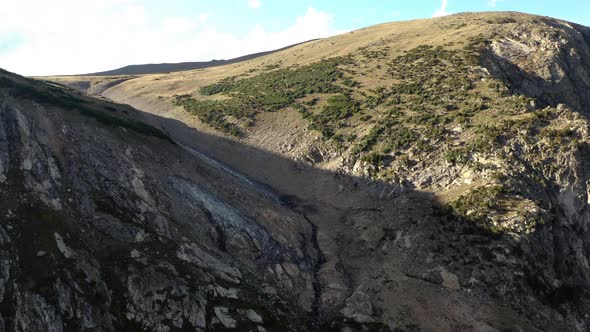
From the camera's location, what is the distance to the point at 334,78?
7050cm

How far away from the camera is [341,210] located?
3931 centimetres

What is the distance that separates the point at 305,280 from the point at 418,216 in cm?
1293

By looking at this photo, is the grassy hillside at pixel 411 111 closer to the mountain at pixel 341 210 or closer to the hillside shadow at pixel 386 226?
the mountain at pixel 341 210

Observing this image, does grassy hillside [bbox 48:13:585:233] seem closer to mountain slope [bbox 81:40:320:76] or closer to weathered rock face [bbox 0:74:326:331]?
weathered rock face [bbox 0:74:326:331]

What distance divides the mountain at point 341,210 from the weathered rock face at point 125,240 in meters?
0.13

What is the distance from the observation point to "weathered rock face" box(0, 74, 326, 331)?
19375 mm

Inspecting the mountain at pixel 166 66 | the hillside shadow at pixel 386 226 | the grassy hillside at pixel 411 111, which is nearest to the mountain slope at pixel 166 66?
the mountain at pixel 166 66

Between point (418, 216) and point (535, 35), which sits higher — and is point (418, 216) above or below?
below

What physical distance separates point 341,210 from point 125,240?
21948 millimetres

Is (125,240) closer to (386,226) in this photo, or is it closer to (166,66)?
(386,226)

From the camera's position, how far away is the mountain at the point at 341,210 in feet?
74.9

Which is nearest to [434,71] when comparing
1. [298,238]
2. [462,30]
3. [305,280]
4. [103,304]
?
[462,30]

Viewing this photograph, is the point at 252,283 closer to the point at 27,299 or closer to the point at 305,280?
the point at 305,280

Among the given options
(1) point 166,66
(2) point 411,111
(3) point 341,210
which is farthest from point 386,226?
(1) point 166,66
